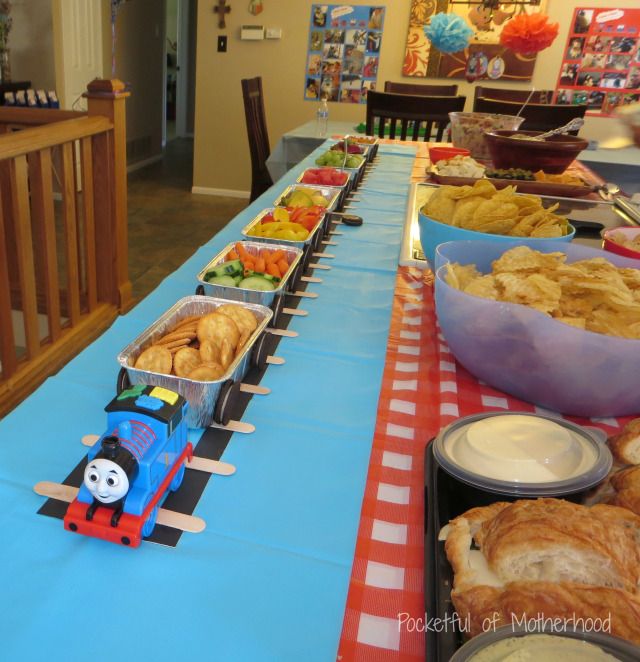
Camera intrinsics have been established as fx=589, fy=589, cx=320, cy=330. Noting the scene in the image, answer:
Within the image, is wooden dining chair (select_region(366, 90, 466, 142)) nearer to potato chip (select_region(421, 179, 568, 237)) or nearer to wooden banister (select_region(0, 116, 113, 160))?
wooden banister (select_region(0, 116, 113, 160))

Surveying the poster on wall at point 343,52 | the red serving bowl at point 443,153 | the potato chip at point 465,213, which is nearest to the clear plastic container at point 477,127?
the red serving bowl at point 443,153

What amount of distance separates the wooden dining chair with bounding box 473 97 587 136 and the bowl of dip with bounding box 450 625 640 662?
8.62ft

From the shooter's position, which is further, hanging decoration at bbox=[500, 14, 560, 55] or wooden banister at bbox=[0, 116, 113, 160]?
hanging decoration at bbox=[500, 14, 560, 55]

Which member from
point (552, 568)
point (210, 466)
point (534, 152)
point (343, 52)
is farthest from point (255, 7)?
point (552, 568)

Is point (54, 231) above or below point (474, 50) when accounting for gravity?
below

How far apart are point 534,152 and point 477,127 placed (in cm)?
58

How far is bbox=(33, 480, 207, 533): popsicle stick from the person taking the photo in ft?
1.71

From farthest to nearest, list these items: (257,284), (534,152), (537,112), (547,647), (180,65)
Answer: (180,65) < (537,112) < (534,152) < (257,284) < (547,647)

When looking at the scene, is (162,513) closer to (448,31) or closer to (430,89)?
(448,31)

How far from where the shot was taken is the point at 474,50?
3971 millimetres

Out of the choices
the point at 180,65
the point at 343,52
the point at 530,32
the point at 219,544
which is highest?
the point at 530,32

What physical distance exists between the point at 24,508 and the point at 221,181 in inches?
179

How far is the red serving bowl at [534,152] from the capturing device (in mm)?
1666

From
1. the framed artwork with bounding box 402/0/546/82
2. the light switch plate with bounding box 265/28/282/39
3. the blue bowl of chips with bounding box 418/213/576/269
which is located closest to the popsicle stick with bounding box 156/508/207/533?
the blue bowl of chips with bounding box 418/213/576/269
